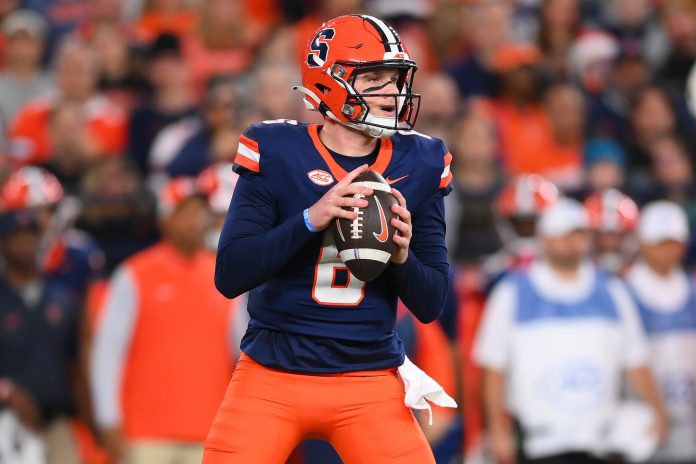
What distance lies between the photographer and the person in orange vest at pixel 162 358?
22.9 feet

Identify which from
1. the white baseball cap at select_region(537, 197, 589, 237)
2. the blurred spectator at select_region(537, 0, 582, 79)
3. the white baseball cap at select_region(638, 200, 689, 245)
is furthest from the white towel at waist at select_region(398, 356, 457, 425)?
the blurred spectator at select_region(537, 0, 582, 79)

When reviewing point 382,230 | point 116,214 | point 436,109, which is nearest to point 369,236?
point 382,230

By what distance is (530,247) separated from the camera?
8.05m

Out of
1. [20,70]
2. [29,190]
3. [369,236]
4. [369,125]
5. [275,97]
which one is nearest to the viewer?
[369,236]

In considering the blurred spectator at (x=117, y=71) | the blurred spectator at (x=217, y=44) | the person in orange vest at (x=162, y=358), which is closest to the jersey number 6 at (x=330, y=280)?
the person in orange vest at (x=162, y=358)

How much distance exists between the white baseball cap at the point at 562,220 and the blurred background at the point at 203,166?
1.55ft

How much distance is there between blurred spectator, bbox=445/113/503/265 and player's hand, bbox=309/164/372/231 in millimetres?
3990

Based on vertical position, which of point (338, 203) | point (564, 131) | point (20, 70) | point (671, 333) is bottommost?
point (671, 333)

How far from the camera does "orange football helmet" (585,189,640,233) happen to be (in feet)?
27.2

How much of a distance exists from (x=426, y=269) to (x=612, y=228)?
15.1 ft

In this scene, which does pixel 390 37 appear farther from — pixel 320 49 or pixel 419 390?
pixel 419 390

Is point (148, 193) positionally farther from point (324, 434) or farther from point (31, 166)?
point (324, 434)

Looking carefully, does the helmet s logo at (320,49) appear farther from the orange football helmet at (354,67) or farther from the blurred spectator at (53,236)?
the blurred spectator at (53,236)

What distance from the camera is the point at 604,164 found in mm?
8992
